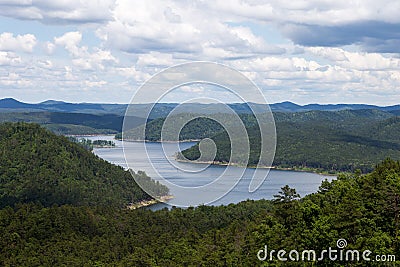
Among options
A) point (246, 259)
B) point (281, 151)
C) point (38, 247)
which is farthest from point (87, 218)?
point (281, 151)

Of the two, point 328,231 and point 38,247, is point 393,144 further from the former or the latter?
point 328,231

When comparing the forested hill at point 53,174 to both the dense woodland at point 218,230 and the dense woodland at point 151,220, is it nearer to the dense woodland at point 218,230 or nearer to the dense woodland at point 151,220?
the dense woodland at point 151,220

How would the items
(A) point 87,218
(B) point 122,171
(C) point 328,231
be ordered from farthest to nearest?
(B) point 122,171
(A) point 87,218
(C) point 328,231

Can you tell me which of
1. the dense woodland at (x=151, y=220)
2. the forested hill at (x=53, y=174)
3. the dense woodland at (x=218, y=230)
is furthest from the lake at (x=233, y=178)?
the forested hill at (x=53, y=174)

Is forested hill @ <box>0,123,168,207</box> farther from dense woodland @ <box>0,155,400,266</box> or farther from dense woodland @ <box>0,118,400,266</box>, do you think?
dense woodland @ <box>0,155,400,266</box>

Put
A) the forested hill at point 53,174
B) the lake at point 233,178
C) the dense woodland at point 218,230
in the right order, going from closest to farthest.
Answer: the dense woodland at point 218,230
the lake at point 233,178
the forested hill at point 53,174

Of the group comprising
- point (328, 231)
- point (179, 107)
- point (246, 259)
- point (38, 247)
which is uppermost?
point (179, 107)

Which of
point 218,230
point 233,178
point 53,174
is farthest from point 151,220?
point 53,174

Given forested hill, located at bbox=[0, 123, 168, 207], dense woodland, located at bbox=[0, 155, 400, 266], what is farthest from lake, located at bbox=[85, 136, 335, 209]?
forested hill, located at bbox=[0, 123, 168, 207]
